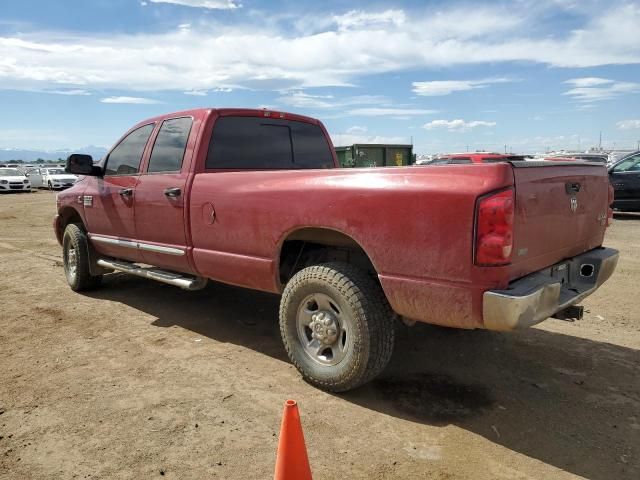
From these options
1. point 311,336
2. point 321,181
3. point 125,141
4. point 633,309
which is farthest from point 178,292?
point 633,309

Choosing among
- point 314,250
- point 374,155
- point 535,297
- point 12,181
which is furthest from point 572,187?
point 12,181

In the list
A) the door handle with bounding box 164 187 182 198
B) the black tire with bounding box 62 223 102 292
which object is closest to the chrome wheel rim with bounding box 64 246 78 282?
the black tire with bounding box 62 223 102 292

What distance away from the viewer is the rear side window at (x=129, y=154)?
528 cm

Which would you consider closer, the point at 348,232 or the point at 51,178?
the point at 348,232

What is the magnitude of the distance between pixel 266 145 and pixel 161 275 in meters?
1.60

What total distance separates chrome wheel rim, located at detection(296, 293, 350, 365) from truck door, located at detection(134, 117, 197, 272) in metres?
1.40

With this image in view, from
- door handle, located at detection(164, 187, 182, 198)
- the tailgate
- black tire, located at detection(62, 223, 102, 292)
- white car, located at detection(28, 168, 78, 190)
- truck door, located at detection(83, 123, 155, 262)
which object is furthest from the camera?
white car, located at detection(28, 168, 78, 190)

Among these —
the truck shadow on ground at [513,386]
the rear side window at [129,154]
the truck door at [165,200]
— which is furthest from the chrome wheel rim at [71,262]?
the truck door at [165,200]

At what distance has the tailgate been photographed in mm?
2863

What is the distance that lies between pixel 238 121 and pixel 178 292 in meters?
2.55

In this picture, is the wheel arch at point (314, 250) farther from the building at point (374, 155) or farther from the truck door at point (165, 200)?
the building at point (374, 155)

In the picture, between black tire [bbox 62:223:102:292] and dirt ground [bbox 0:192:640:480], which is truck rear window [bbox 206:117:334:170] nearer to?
dirt ground [bbox 0:192:640:480]

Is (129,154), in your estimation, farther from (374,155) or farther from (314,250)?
(374,155)

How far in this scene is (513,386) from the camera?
3676 mm
